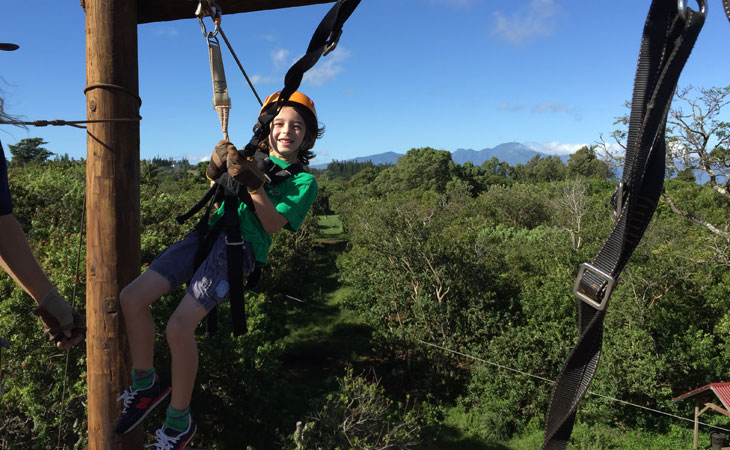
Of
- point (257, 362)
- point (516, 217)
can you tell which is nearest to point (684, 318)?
point (257, 362)

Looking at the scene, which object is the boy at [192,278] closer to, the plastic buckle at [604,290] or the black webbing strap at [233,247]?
the black webbing strap at [233,247]

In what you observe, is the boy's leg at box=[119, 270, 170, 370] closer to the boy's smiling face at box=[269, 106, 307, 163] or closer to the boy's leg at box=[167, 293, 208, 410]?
the boy's leg at box=[167, 293, 208, 410]

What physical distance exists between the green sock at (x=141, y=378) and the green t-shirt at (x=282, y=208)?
85cm

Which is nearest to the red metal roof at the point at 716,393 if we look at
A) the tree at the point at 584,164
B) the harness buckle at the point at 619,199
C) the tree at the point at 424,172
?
the harness buckle at the point at 619,199

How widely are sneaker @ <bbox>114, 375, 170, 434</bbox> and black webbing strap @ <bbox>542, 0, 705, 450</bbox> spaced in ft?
6.96

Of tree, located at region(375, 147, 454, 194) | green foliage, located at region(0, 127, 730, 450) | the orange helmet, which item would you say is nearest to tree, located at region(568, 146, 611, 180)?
tree, located at region(375, 147, 454, 194)

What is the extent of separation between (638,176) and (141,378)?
252 centimetres

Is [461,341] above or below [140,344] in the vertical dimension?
below

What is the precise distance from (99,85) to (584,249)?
19370 millimetres

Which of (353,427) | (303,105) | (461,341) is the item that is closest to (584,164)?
(461,341)

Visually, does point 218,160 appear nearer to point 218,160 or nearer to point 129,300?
point 218,160

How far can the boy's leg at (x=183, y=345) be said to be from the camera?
7.39ft

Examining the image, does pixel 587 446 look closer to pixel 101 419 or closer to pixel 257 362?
pixel 257 362

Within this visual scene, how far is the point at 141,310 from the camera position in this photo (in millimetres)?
2379
